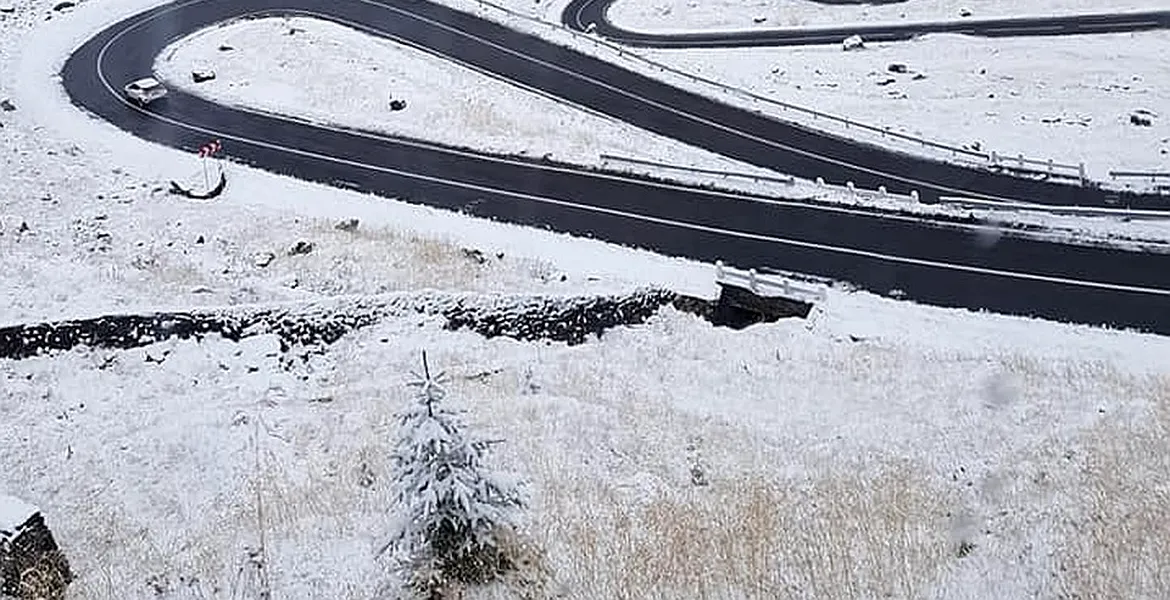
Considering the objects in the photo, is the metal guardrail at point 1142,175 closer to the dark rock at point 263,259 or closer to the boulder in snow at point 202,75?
the dark rock at point 263,259

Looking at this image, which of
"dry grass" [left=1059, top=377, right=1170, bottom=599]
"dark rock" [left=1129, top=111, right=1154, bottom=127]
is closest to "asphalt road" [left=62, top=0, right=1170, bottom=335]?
"dry grass" [left=1059, top=377, right=1170, bottom=599]

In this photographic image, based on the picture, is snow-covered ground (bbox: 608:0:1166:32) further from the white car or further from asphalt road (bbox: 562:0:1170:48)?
the white car

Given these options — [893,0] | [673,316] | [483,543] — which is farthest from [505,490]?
[893,0]

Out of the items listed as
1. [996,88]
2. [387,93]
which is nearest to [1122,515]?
[996,88]

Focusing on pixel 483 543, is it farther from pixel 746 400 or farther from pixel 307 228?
pixel 307 228

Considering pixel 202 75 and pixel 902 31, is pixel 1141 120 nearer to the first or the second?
pixel 902 31
